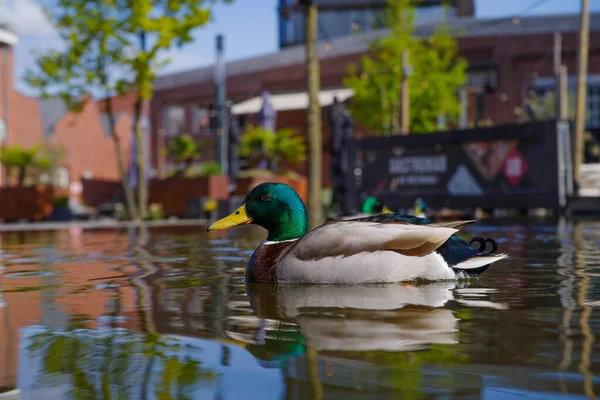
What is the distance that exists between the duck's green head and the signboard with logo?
55.7 ft

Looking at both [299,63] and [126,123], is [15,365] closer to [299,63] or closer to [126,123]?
[299,63]

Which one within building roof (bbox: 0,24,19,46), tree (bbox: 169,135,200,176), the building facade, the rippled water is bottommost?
the rippled water

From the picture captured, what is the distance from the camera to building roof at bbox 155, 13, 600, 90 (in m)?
51.0

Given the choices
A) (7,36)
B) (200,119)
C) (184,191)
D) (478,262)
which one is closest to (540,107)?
(184,191)

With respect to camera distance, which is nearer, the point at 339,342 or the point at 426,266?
the point at 339,342

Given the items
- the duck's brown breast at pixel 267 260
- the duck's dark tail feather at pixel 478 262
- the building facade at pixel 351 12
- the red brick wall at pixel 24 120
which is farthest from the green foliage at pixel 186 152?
the building facade at pixel 351 12

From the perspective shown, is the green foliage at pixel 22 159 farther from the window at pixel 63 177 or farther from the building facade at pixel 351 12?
the building facade at pixel 351 12

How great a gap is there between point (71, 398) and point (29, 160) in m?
32.6

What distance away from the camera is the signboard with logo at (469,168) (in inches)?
901

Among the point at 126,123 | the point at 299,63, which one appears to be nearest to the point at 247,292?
→ the point at 299,63

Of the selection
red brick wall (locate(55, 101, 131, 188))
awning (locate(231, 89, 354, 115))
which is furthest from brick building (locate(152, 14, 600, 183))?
red brick wall (locate(55, 101, 131, 188))

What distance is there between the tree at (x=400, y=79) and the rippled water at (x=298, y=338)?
109ft

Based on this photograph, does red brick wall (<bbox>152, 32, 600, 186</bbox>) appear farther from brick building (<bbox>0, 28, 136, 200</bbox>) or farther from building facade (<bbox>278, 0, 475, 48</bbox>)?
building facade (<bbox>278, 0, 475, 48</bbox>)

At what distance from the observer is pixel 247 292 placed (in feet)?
21.5
